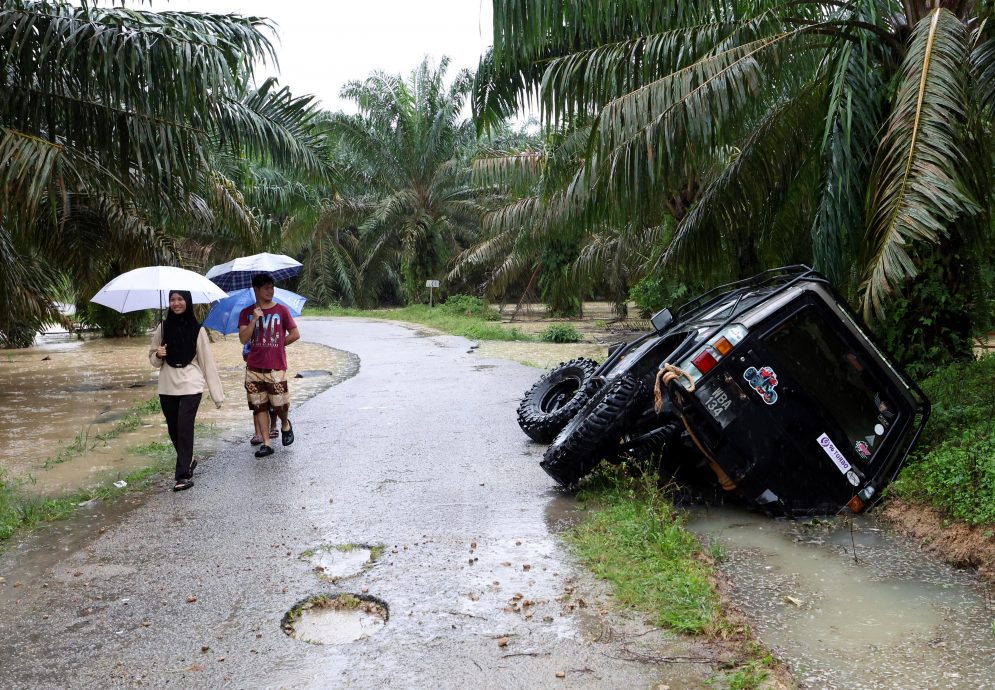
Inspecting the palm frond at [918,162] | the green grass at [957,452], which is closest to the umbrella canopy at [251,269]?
the palm frond at [918,162]

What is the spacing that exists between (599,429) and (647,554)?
51.5 inches

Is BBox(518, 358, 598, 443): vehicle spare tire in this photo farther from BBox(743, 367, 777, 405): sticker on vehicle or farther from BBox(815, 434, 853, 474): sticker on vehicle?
BBox(815, 434, 853, 474): sticker on vehicle

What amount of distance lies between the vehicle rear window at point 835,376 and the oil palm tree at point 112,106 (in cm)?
652

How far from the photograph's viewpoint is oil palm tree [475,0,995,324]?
6.72m

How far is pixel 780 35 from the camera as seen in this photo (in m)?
8.29

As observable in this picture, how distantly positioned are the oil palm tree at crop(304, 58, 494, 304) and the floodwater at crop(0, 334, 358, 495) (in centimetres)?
1145

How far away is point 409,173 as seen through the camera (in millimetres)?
35125

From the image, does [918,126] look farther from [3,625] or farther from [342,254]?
[342,254]

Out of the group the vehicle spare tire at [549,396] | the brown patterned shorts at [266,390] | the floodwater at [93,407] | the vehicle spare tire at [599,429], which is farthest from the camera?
the vehicle spare tire at [549,396]

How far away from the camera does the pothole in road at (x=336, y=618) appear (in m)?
4.28

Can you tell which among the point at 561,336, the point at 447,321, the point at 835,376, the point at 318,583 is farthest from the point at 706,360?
the point at 447,321

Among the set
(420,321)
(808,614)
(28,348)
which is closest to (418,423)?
(808,614)

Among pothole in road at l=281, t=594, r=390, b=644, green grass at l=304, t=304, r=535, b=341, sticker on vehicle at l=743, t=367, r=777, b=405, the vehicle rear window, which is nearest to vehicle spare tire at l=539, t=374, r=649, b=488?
sticker on vehicle at l=743, t=367, r=777, b=405

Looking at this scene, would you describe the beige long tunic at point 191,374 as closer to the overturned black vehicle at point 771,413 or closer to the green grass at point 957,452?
the overturned black vehicle at point 771,413
